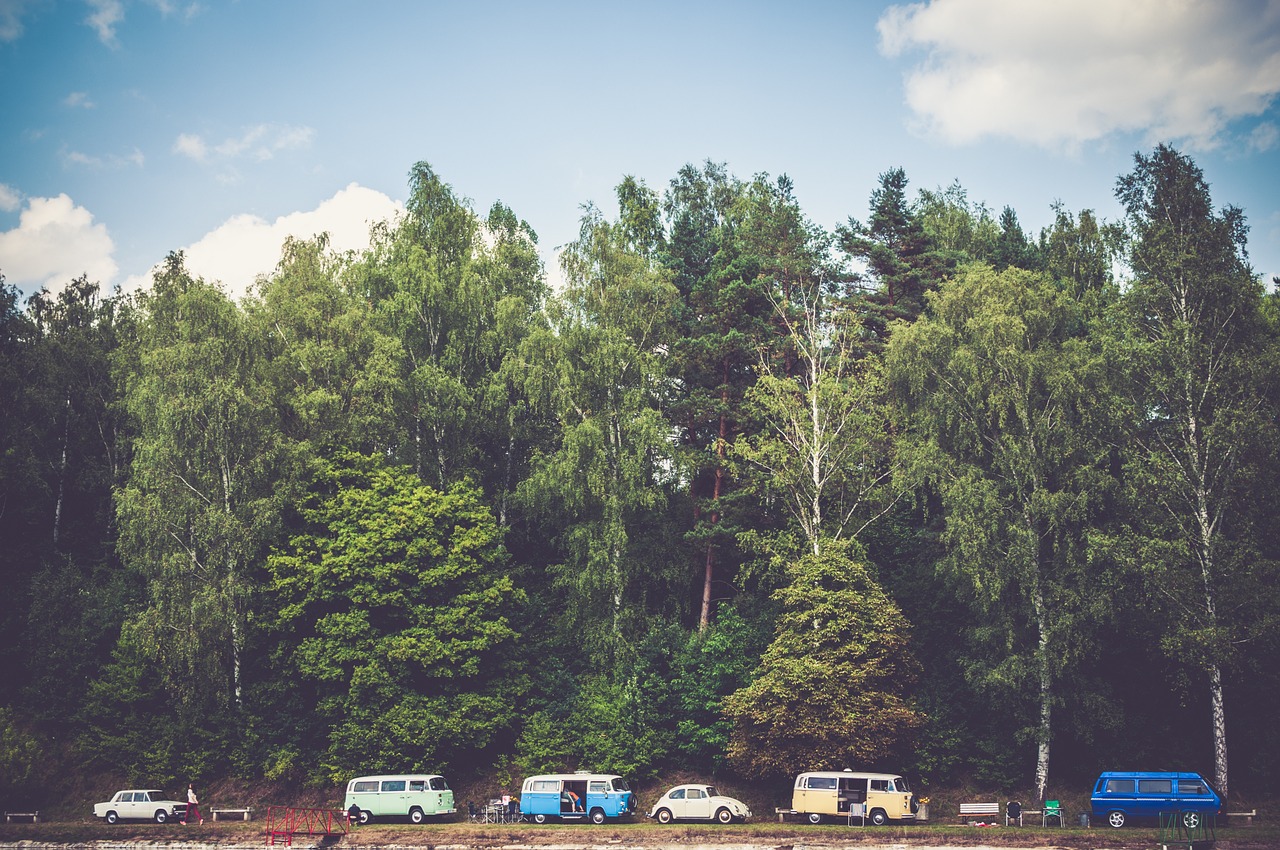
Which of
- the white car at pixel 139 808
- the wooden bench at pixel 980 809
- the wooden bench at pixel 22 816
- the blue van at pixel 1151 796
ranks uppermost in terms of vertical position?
the blue van at pixel 1151 796

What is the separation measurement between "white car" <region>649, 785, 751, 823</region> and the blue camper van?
1.53 m

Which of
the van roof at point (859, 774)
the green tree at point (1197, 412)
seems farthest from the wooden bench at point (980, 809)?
the green tree at point (1197, 412)

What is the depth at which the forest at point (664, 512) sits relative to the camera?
39.8 m

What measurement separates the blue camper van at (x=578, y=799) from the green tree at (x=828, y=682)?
5004mm

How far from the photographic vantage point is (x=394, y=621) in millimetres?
46562

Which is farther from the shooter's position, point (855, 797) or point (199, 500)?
point (199, 500)

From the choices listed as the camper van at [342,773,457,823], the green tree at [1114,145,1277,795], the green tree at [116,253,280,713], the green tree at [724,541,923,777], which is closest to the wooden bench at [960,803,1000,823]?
the green tree at [724,541,923,777]

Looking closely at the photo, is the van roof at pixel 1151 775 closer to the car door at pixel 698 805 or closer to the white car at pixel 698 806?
the white car at pixel 698 806

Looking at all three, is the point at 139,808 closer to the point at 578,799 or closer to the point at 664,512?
the point at 578,799

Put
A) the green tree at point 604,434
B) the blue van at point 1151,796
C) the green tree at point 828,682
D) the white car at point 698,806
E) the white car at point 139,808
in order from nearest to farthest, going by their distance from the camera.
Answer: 1. the blue van at point 1151,796
2. the green tree at point 828,682
3. the white car at point 698,806
4. the white car at point 139,808
5. the green tree at point 604,434

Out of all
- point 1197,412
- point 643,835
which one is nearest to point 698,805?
point 643,835

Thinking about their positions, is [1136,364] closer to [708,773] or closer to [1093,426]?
[1093,426]

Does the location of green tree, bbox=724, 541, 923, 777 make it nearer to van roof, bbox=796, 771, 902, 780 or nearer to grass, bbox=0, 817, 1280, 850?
van roof, bbox=796, 771, 902, 780

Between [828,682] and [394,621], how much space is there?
66.9ft
